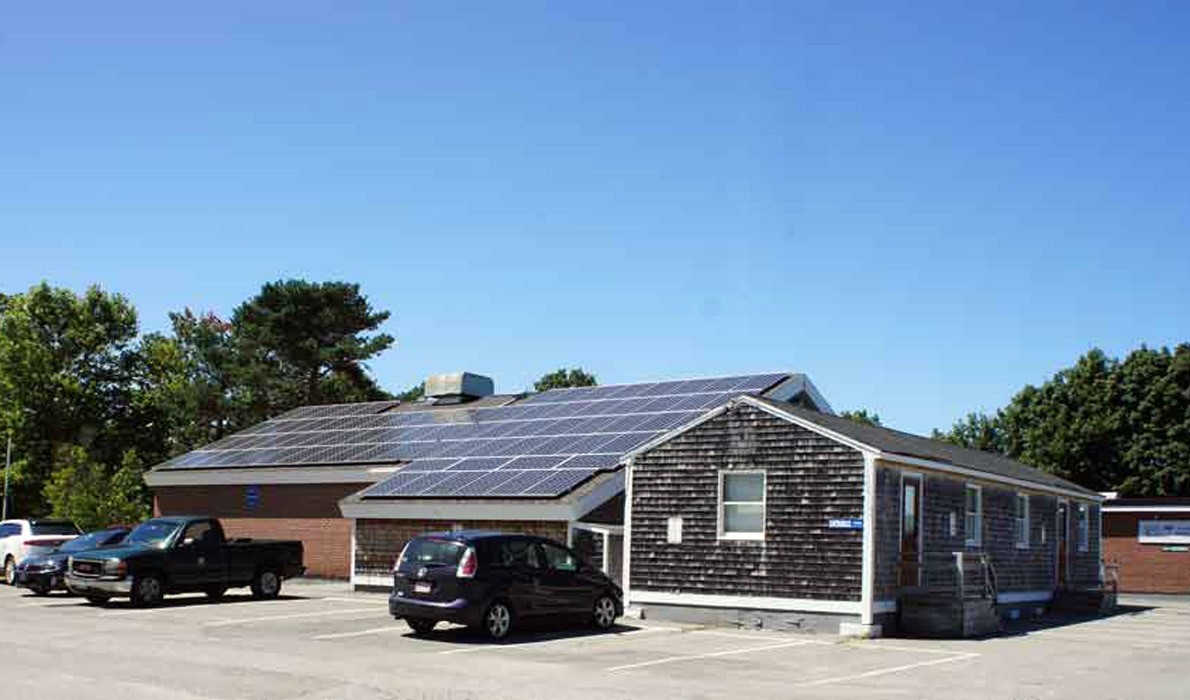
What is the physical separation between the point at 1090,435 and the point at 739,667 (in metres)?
42.7

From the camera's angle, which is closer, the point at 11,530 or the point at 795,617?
the point at 795,617

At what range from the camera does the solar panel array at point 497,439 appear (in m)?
28.2

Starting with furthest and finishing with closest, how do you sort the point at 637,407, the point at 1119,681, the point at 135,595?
the point at 637,407, the point at 135,595, the point at 1119,681

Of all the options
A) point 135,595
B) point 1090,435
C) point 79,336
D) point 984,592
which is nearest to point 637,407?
point 984,592

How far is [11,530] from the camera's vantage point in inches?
1310

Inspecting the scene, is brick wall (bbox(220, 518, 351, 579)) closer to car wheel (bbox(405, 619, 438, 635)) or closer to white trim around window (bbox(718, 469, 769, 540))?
white trim around window (bbox(718, 469, 769, 540))

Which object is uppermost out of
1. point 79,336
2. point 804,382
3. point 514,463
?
point 79,336

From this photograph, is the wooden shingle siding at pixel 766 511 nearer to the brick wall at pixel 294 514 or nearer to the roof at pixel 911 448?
the roof at pixel 911 448

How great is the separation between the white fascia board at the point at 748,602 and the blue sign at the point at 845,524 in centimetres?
126

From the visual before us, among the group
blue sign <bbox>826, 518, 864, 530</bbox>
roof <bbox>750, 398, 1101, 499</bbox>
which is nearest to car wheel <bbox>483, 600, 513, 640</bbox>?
blue sign <bbox>826, 518, 864, 530</bbox>

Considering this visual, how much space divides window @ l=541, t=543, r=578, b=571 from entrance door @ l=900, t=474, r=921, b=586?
6386 mm

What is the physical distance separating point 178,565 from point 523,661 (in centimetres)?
1195

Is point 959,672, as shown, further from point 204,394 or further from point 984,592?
point 204,394

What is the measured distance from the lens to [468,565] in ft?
63.0
